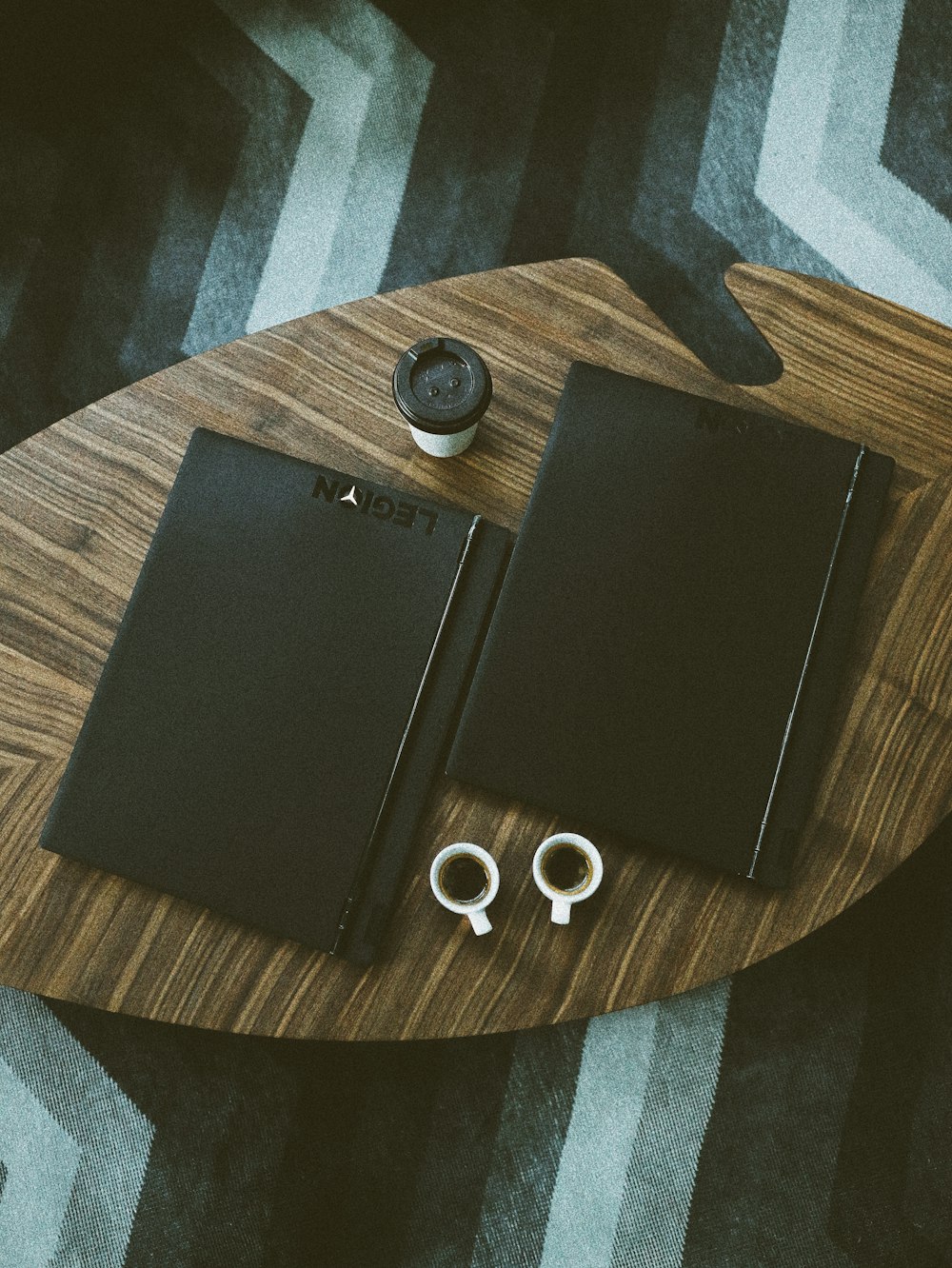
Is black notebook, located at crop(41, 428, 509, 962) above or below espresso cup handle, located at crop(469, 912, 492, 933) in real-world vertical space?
above

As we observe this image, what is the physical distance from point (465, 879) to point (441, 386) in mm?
449

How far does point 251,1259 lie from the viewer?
1.27 meters

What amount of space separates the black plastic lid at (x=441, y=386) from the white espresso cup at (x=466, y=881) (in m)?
0.38

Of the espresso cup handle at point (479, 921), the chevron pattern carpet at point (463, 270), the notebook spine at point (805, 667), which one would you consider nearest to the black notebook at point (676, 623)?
the notebook spine at point (805, 667)

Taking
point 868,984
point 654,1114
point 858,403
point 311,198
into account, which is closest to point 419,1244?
point 654,1114

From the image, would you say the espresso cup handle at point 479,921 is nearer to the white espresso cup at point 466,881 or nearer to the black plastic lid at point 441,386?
the white espresso cup at point 466,881

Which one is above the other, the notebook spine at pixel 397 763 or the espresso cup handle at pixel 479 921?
the notebook spine at pixel 397 763

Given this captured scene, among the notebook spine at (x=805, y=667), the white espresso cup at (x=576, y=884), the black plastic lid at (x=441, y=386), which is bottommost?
the white espresso cup at (x=576, y=884)

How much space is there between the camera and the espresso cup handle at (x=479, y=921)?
82 centimetres

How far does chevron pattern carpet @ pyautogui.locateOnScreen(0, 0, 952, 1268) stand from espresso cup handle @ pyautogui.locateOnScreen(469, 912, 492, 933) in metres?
0.60

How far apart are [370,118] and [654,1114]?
163 cm

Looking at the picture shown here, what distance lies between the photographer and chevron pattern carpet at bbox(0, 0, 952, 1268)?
1291mm

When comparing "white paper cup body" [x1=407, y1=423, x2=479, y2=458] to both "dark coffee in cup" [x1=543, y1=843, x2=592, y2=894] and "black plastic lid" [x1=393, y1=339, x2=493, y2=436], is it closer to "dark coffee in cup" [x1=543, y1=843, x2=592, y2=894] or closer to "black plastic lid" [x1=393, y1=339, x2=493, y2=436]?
"black plastic lid" [x1=393, y1=339, x2=493, y2=436]

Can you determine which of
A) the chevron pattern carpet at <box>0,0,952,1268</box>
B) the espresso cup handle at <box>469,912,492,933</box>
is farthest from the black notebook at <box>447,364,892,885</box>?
the chevron pattern carpet at <box>0,0,952,1268</box>
